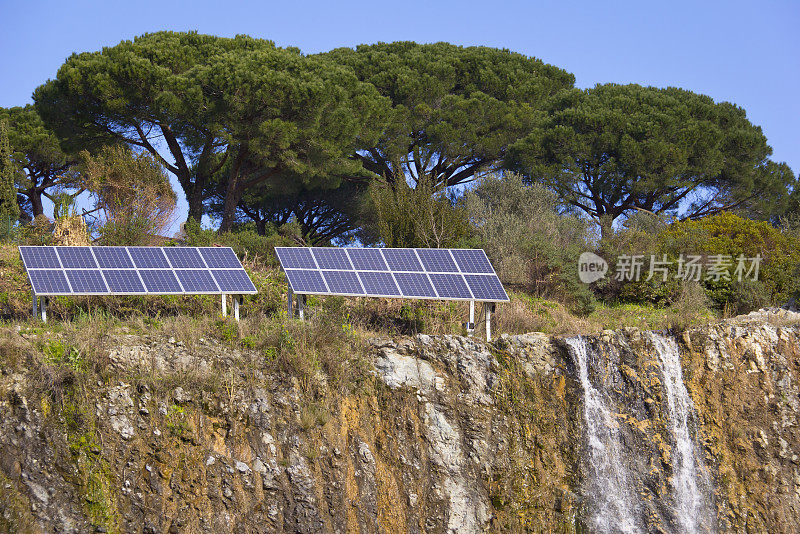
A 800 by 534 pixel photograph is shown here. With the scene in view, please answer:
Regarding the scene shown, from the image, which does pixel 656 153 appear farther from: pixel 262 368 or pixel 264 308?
pixel 262 368

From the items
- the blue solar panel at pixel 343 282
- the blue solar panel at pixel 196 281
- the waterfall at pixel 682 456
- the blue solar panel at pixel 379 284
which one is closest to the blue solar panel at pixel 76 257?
the blue solar panel at pixel 196 281

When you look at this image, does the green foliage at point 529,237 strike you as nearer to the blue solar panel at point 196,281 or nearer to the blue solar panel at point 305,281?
the blue solar panel at point 305,281

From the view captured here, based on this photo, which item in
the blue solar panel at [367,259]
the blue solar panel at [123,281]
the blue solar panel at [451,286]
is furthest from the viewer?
the blue solar panel at [367,259]

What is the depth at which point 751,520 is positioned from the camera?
18.5m

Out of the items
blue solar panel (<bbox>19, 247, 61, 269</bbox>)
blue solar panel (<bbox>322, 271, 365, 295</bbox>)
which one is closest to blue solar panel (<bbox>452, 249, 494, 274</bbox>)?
blue solar panel (<bbox>322, 271, 365, 295</bbox>)

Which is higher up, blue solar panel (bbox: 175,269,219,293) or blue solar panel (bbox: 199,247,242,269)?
blue solar panel (bbox: 199,247,242,269)

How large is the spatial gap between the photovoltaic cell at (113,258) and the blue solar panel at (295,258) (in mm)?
3558

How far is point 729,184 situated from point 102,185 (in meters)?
28.5

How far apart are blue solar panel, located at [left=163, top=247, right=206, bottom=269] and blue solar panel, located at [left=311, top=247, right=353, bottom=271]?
111 inches

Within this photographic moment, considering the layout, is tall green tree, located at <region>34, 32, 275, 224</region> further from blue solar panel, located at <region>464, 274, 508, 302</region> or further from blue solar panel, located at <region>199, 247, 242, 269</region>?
blue solar panel, located at <region>464, 274, 508, 302</region>

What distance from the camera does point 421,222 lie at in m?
25.8

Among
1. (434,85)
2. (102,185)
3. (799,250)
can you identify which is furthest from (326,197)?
(799,250)

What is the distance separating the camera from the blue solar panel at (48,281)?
17109mm

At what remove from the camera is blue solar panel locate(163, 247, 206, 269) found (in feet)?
62.0
